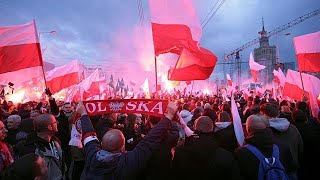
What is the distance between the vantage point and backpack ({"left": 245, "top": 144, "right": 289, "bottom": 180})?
3.71 m

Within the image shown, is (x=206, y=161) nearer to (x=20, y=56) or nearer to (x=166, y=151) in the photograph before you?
(x=166, y=151)

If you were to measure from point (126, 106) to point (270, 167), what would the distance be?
1.95m

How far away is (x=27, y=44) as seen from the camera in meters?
7.52

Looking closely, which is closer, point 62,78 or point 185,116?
point 185,116

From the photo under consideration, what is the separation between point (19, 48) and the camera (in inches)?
291

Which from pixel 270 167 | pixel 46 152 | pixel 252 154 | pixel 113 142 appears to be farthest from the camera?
pixel 46 152

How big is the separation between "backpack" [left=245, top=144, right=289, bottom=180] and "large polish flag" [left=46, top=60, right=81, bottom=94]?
11.4 m

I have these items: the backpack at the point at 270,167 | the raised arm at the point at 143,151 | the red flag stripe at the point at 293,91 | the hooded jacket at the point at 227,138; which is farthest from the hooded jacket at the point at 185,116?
the red flag stripe at the point at 293,91

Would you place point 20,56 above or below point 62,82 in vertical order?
above

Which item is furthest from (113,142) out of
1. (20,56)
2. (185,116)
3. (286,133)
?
(20,56)

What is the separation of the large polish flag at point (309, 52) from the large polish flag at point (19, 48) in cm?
746

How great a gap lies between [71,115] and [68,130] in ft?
2.06

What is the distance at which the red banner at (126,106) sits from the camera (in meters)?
3.95

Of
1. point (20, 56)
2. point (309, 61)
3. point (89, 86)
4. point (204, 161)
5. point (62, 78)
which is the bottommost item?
point (204, 161)
